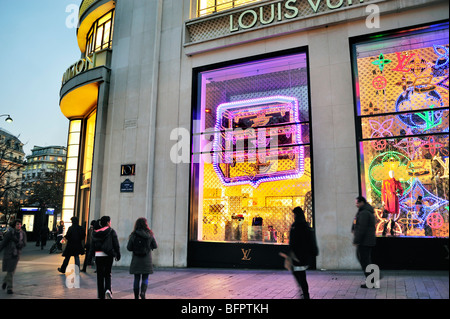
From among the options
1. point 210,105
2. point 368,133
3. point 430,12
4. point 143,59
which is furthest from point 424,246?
point 143,59

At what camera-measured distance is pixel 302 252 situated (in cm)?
561

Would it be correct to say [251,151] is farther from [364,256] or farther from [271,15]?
[364,256]

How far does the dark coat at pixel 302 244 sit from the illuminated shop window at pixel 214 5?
872 centimetres

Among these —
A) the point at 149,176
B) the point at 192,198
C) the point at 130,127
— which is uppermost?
the point at 130,127

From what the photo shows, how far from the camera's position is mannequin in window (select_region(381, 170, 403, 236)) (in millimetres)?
8734

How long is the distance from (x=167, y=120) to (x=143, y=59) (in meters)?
2.76

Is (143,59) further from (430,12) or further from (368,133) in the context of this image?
(430,12)

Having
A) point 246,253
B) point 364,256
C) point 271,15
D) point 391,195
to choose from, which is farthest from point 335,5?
point 246,253

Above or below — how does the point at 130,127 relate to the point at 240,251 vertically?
above

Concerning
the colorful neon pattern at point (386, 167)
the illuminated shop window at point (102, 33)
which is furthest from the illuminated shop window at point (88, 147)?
the colorful neon pattern at point (386, 167)

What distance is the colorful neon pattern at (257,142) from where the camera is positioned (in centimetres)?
1039

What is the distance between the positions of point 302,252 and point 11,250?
6.70 meters

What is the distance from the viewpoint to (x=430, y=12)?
886 cm

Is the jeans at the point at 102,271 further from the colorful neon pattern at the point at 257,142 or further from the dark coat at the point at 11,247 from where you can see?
the colorful neon pattern at the point at 257,142
